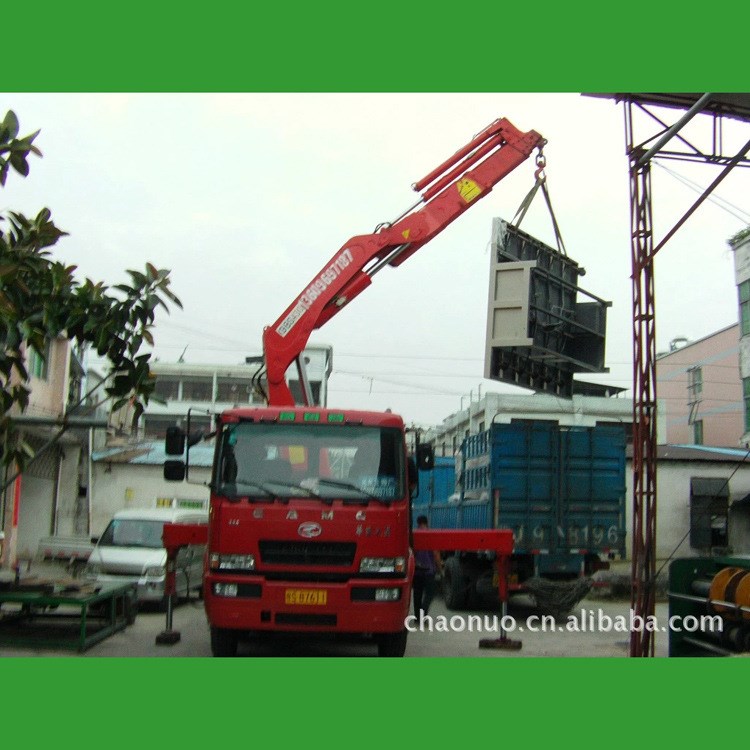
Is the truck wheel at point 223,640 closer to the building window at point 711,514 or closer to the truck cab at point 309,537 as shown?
the truck cab at point 309,537

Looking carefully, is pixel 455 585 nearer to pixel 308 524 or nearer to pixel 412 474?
pixel 412 474

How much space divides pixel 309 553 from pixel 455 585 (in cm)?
807

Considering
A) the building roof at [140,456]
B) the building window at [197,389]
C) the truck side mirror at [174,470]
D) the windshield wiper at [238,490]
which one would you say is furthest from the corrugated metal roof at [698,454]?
the building window at [197,389]

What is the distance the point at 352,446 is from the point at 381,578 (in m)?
1.34

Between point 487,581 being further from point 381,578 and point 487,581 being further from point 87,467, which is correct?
point 87,467

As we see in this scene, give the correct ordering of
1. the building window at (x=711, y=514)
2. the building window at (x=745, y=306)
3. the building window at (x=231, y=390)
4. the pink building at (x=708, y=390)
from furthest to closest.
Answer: the building window at (x=231, y=390) → the pink building at (x=708, y=390) → the building window at (x=745, y=306) → the building window at (x=711, y=514)

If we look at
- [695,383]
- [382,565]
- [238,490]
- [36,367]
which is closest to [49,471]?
[36,367]

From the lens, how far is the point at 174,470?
9664 millimetres

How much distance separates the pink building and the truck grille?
35.4 meters

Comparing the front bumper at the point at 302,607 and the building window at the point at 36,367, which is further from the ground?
the building window at the point at 36,367

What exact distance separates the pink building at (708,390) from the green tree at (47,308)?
115ft

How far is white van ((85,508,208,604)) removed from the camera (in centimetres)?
1481

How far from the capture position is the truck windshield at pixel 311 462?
29.9ft

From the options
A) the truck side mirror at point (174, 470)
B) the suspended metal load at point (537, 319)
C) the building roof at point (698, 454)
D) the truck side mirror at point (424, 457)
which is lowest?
the truck side mirror at point (174, 470)
